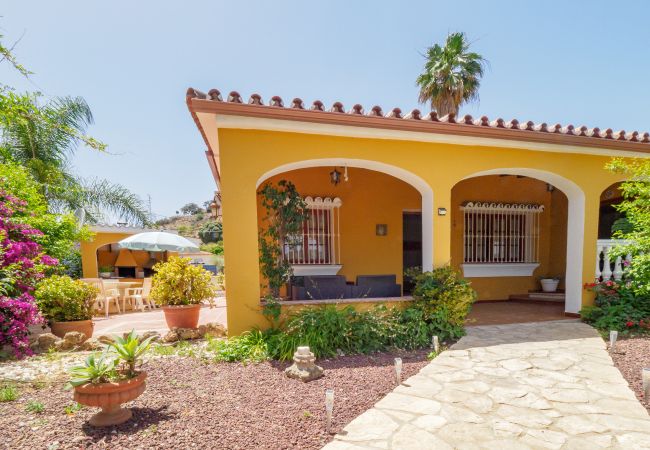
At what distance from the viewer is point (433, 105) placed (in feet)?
40.8

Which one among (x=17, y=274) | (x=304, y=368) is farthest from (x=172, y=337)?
(x=304, y=368)

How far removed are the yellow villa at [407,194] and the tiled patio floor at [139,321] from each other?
285cm

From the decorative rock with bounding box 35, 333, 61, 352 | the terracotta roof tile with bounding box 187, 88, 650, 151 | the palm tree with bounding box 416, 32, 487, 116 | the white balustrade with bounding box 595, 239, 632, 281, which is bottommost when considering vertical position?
the decorative rock with bounding box 35, 333, 61, 352

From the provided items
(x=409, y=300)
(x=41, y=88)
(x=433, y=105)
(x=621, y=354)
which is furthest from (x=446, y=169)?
(x=433, y=105)

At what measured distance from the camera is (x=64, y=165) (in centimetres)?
1145

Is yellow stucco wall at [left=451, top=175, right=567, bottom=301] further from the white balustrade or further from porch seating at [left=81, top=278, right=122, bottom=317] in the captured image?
porch seating at [left=81, top=278, right=122, bottom=317]


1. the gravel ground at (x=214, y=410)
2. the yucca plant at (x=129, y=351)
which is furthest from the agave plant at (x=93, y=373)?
the gravel ground at (x=214, y=410)

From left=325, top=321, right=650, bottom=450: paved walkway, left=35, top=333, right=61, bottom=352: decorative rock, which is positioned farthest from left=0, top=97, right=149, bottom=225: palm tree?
left=325, top=321, right=650, bottom=450: paved walkway

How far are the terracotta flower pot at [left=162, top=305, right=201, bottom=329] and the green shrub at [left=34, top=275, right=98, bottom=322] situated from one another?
5.33 ft

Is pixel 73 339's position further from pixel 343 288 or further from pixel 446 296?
pixel 446 296

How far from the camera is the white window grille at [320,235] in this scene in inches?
309

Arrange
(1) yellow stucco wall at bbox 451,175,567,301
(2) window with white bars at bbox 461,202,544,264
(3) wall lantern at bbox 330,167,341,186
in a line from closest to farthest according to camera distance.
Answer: (3) wall lantern at bbox 330,167,341,186 < (1) yellow stucco wall at bbox 451,175,567,301 < (2) window with white bars at bbox 461,202,544,264

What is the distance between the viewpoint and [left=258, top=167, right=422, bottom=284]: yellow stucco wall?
26.8 ft

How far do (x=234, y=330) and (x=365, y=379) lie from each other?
232cm
